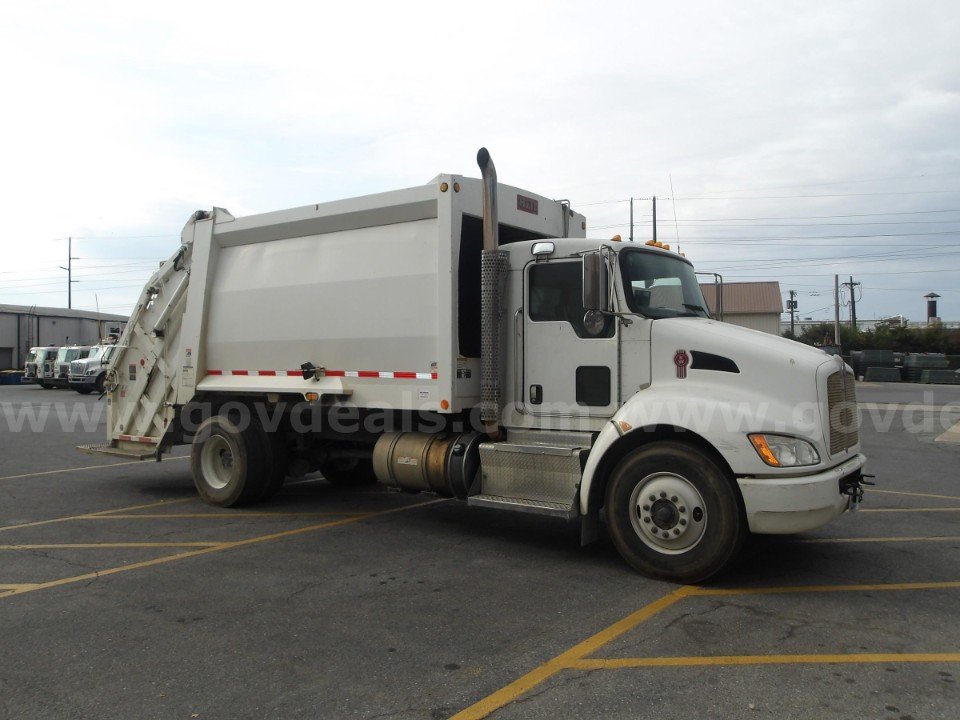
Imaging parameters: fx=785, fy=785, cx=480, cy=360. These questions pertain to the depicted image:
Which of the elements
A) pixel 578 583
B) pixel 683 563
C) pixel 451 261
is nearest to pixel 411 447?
pixel 451 261

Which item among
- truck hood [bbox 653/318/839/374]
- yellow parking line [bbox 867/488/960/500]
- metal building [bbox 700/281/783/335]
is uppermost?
metal building [bbox 700/281/783/335]

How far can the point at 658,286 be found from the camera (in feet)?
22.1

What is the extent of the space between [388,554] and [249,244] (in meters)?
4.21

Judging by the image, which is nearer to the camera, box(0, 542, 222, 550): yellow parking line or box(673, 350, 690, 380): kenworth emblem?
box(673, 350, 690, 380): kenworth emblem

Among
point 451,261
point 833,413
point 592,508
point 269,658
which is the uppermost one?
point 451,261

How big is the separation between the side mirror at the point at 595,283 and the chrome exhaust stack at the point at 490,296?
Result: 1018mm

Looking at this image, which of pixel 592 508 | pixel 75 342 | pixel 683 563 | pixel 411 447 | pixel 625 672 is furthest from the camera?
pixel 75 342

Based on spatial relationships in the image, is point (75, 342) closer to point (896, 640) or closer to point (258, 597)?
point (258, 597)

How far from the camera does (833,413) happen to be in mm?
5809

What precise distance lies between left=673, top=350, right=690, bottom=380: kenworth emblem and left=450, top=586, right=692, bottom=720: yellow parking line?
5.38 feet

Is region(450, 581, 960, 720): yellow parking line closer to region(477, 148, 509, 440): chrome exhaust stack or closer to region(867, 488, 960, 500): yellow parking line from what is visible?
region(477, 148, 509, 440): chrome exhaust stack

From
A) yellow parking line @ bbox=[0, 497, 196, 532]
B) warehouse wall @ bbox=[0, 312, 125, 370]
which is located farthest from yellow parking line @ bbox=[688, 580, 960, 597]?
warehouse wall @ bbox=[0, 312, 125, 370]

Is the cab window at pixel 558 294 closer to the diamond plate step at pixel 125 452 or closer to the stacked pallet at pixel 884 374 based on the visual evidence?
the diamond plate step at pixel 125 452

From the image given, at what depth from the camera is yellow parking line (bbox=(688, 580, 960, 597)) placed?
222 inches
